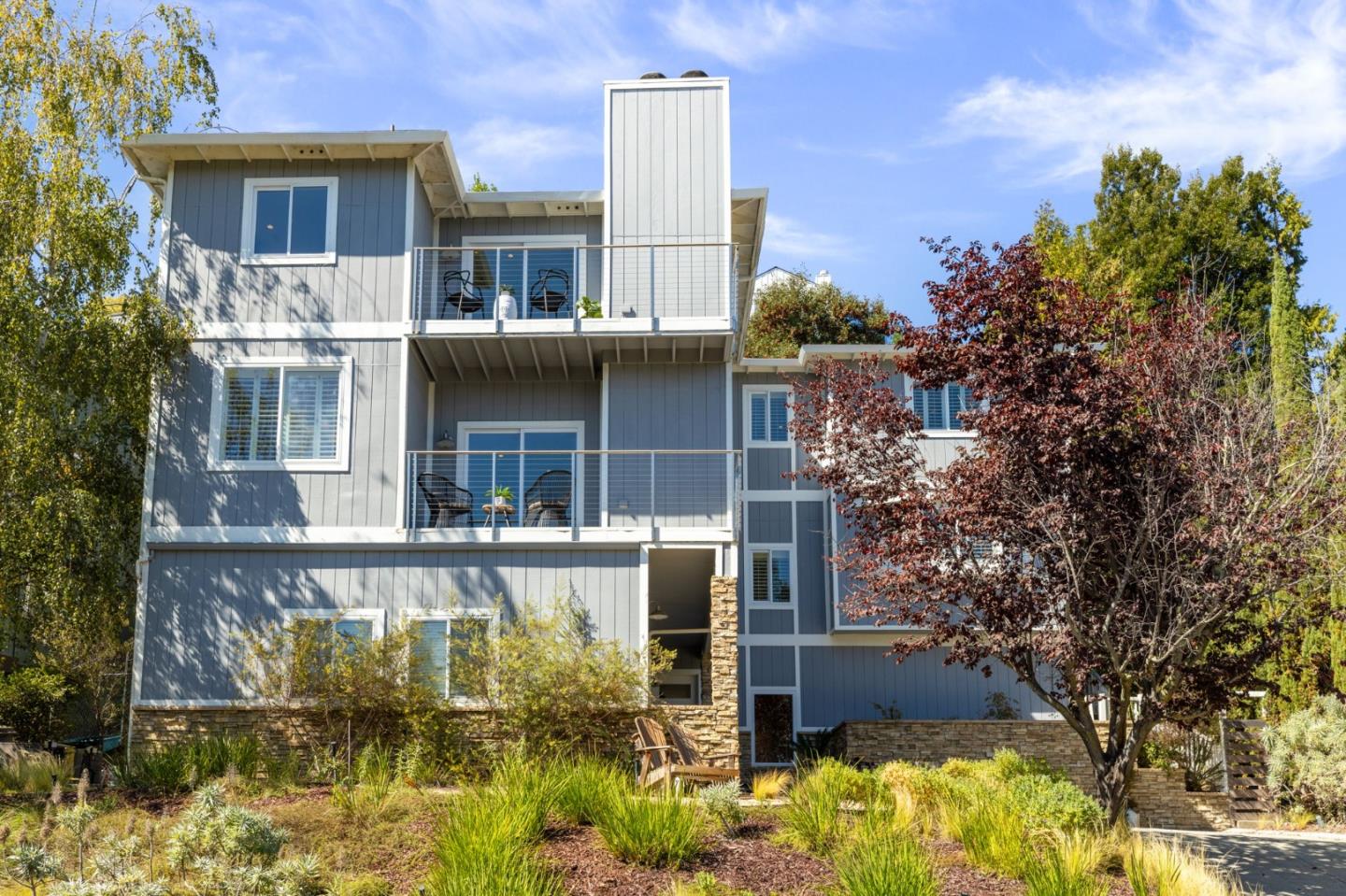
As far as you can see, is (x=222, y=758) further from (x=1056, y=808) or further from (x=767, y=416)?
(x=767, y=416)

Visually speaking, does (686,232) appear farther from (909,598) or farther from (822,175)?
(909,598)

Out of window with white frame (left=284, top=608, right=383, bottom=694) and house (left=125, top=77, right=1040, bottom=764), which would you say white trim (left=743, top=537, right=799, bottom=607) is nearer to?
house (left=125, top=77, right=1040, bottom=764)

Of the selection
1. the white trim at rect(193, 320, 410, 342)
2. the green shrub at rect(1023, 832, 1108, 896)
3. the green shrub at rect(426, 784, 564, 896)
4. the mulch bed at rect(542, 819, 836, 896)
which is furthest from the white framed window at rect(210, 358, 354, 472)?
the green shrub at rect(1023, 832, 1108, 896)

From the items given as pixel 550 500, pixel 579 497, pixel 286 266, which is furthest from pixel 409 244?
pixel 579 497

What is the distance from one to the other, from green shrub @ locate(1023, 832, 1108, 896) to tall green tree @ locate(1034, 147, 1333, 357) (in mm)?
23781

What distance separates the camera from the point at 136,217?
64.0 ft

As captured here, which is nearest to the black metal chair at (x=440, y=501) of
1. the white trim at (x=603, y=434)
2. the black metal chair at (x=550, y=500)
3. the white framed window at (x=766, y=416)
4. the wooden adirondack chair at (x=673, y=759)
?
the black metal chair at (x=550, y=500)

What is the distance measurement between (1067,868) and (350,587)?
10.5 meters

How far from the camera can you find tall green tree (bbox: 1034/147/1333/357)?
33.9m

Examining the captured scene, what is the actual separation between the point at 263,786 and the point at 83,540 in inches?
227

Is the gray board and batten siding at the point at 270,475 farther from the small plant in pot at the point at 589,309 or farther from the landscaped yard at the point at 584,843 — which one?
the landscaped yard at the point at 584,843

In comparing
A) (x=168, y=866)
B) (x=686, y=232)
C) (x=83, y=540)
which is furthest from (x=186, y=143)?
(x=168, y=866)

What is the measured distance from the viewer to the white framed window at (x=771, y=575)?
954 inches

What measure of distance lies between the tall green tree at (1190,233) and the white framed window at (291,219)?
20.4 meters
